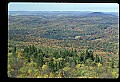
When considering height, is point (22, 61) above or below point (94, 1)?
below

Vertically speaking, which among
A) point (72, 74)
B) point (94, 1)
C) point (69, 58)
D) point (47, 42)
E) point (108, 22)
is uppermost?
point (94, 1)

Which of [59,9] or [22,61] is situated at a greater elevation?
[59,9]

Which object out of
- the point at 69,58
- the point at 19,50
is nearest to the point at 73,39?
the point at 69,58

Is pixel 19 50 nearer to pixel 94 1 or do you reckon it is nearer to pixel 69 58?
pixel 69 58

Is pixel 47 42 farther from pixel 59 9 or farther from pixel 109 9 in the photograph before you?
pixel 109 9

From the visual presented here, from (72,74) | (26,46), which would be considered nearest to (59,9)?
(26,46)
